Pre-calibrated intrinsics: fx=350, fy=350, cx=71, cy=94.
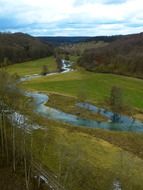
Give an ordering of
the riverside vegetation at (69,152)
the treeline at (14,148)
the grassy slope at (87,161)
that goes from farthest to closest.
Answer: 1. the grassy slope at (87,161)
2. the riverside vegetation at (69,152)
3. the treeline at (14,148)

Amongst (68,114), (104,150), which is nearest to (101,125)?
(68,114)

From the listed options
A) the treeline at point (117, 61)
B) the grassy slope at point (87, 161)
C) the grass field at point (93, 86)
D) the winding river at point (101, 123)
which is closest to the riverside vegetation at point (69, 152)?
the grassy slope at point (87, 161)

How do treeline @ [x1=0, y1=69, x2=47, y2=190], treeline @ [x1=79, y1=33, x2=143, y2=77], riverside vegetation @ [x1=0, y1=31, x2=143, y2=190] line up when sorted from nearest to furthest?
treeline @ [x1=0, y1=69, x2=47, y2=190] < riverside vegetation @ [x1=0, y1=31, x2=143, y2=190] < treeline @ [x1=79, y1=33, x2=143, y2=77]

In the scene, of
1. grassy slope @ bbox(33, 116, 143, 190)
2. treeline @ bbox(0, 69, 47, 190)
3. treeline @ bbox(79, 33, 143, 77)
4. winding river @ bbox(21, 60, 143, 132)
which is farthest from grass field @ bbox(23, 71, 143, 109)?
treeline @ bbox(0, 69, 47, 190)

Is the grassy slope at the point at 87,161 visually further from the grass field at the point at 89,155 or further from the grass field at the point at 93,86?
the grass field at the point at 93,86

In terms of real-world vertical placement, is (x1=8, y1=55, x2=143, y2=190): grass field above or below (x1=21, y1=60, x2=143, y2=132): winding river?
above

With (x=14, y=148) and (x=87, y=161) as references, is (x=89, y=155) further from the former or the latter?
(x=14, y=148)

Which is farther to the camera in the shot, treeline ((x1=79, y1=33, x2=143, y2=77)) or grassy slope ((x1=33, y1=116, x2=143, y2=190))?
treeline ((x1=79, y1=33, x2=143, y2=77))

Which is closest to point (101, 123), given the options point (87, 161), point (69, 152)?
point (87, 161)

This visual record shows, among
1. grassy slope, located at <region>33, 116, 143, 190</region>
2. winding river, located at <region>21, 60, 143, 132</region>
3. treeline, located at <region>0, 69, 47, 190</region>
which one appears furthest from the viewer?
winding river, located at <region>21, 60, 143, 132</region>

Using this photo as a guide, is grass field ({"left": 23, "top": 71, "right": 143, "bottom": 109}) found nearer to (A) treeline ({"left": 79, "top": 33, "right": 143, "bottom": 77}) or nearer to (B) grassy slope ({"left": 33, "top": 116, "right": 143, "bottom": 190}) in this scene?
(A) treeline ({"left": 79, "top": 33, "right": 143, "bottom": 77})
